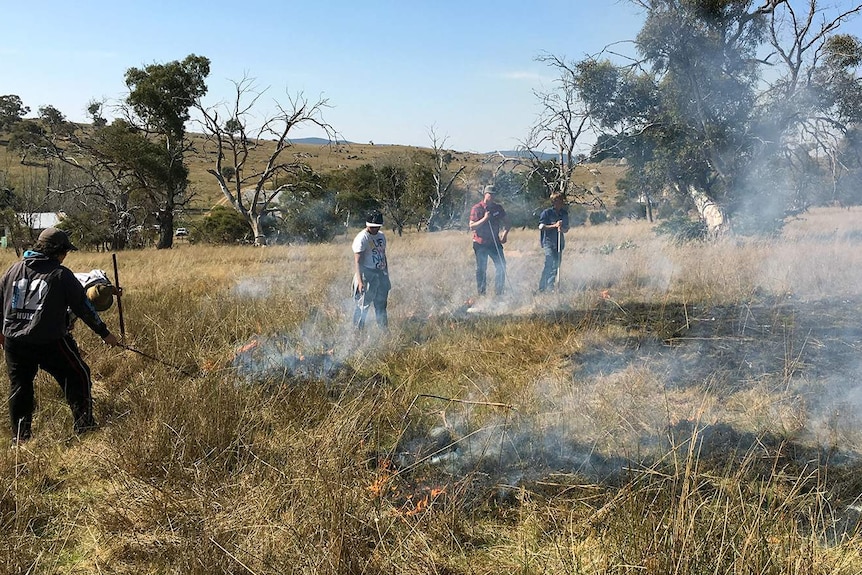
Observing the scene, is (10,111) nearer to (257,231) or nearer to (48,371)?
(257,231)

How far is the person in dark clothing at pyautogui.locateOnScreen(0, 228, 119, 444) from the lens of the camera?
10.3 feet

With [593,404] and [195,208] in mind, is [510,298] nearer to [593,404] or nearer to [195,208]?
[593,404]

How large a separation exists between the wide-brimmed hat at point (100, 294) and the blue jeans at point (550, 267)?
477 centimetres

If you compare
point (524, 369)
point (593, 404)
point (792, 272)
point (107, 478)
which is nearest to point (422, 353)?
point (524, 369)

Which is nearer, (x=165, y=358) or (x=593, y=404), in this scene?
(x=593, y=404)

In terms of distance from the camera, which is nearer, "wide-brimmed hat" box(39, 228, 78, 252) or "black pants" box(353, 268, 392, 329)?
"wide-brimmed hat" box(39, 228, 78, 252)

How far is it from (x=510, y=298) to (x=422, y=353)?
7.87ft

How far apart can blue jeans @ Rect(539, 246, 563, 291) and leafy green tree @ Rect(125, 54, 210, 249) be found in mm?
17169

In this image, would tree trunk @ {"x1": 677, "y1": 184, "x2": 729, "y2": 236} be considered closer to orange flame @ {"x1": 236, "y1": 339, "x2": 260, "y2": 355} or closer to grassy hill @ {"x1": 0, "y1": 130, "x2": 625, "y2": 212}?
grassy hill @ {"x1": 0, "y1": 130, "x2": 625, "y2": 212}

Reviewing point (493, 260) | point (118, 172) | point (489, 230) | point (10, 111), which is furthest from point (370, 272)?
point (10, 111)

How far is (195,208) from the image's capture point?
4119 centimetres

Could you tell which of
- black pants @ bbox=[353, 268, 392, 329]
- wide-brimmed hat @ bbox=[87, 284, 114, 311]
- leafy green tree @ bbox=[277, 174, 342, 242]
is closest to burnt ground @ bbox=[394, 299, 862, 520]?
black pants @ bbox=[353, 268, 392, 329]

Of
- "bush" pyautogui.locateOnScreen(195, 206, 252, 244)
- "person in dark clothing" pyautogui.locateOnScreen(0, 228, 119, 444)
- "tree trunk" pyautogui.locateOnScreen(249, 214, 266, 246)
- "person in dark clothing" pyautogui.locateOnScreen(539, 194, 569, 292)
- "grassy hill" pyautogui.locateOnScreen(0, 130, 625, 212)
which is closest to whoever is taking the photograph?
"person in dark clothing" pyautogui.locateOnScreen(0, 228, 119, 444)

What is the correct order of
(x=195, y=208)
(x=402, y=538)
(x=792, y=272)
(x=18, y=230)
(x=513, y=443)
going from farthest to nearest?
(x=195, y=208)
(x=18, y=230)
(x=792, y=272)
(x=513, y=443)
(x=402, y=538)
